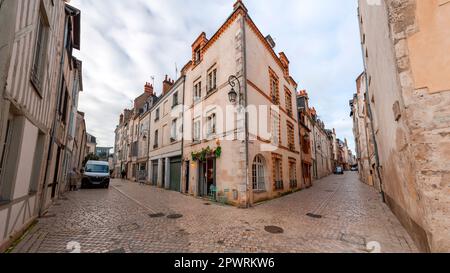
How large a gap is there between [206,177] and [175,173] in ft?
13.6

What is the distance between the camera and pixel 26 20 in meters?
3.47

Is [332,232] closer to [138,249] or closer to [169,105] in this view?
[138,249]

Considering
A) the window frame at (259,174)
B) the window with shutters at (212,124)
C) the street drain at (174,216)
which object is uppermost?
the window with shutters at (212,124)

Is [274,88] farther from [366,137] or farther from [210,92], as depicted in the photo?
[366,137]

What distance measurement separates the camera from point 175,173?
13.3 metres

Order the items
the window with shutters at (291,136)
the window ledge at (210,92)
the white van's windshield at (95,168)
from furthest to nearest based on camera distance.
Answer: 1. the white van's windshield at (95,168)
2. the window with shutters at (291,136)
3. the window ledge at (210,92)

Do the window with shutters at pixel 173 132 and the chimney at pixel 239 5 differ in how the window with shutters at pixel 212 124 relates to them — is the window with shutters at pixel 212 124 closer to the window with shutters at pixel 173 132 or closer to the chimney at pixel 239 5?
the window with shutters at pixel 173 132

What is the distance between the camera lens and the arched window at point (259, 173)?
897 centimetres

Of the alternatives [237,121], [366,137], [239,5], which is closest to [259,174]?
[237,121]

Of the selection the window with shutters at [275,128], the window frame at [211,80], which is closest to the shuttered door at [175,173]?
the window frame at [211,80]

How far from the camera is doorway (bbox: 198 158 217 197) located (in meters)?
9.45

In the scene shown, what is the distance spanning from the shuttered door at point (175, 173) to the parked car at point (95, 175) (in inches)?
203
